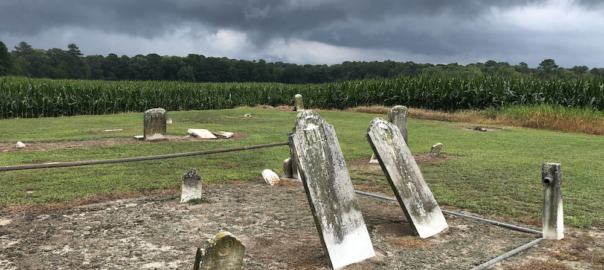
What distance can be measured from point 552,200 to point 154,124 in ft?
31.3

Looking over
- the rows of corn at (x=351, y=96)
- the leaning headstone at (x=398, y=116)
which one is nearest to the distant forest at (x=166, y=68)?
the rows of corn at (x=351, y=96)

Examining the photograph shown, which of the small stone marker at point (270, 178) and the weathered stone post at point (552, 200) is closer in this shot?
the weathered stone post at point (552, 200)

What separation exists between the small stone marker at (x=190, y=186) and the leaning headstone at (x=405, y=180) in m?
2.31

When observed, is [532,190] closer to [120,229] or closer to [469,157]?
[469,157]

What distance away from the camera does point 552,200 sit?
3.76 meters

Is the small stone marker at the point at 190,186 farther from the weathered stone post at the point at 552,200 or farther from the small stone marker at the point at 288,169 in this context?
the weathered stone post at the point at 552,200

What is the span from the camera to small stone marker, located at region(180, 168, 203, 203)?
16.7 ft

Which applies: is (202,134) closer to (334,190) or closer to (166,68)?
(334,190)

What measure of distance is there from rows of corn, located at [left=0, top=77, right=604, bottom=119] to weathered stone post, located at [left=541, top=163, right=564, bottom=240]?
1590 centimetres

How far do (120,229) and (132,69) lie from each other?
7520 centimetres

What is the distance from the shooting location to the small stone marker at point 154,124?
36.0 ft

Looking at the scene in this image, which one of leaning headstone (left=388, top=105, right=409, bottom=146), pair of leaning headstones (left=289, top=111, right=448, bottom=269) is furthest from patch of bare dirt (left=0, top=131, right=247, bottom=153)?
pair of leaning headstones (left=289, top=111, right=448, bottom=269)

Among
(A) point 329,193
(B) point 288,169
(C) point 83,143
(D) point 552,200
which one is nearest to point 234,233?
(A) point 329,193

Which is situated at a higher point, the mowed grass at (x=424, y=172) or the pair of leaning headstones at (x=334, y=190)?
the pair of leaning headstones at (x=334, y=190)
